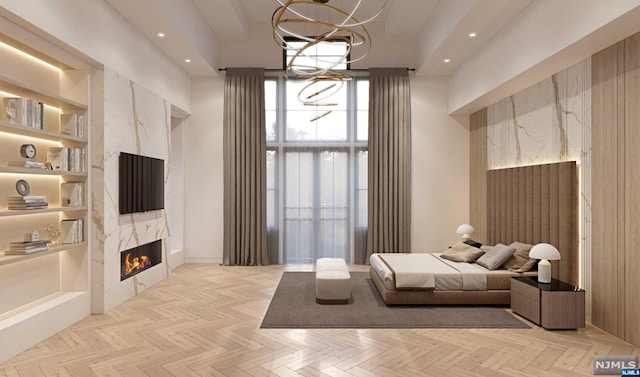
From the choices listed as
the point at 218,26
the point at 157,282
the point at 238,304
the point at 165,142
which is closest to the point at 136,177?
the point at 165,142

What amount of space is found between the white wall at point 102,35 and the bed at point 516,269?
3.99 meters

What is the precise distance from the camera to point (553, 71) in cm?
462

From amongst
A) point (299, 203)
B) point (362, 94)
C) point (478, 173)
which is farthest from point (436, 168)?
point (299, 203)

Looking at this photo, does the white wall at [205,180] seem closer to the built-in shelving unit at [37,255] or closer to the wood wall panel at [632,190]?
the built-in shelving unit at [37,255]

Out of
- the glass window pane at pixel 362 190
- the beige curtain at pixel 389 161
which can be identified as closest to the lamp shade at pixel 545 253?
the beige curtain at pixel 389 161

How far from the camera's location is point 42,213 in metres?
3.87

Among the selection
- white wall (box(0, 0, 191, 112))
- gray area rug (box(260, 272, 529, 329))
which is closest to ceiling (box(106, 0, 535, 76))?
white wall (box(0, 0, 191, 112))

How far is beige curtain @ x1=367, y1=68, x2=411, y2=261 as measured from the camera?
7320 millimetres

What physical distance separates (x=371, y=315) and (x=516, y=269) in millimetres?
1870

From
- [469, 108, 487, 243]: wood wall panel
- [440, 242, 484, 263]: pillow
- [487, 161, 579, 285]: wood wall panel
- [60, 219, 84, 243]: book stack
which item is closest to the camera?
[60, 219, 84, 243]: book stack

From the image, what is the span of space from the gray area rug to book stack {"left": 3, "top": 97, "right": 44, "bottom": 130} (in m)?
2.81

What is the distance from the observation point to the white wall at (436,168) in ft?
24.4

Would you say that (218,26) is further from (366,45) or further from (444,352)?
(444,352)

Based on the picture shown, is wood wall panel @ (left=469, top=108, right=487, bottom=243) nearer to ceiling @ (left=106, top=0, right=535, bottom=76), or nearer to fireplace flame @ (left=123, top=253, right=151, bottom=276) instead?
ceiling @ (left=106, top=0, right=535, bottom=76)
